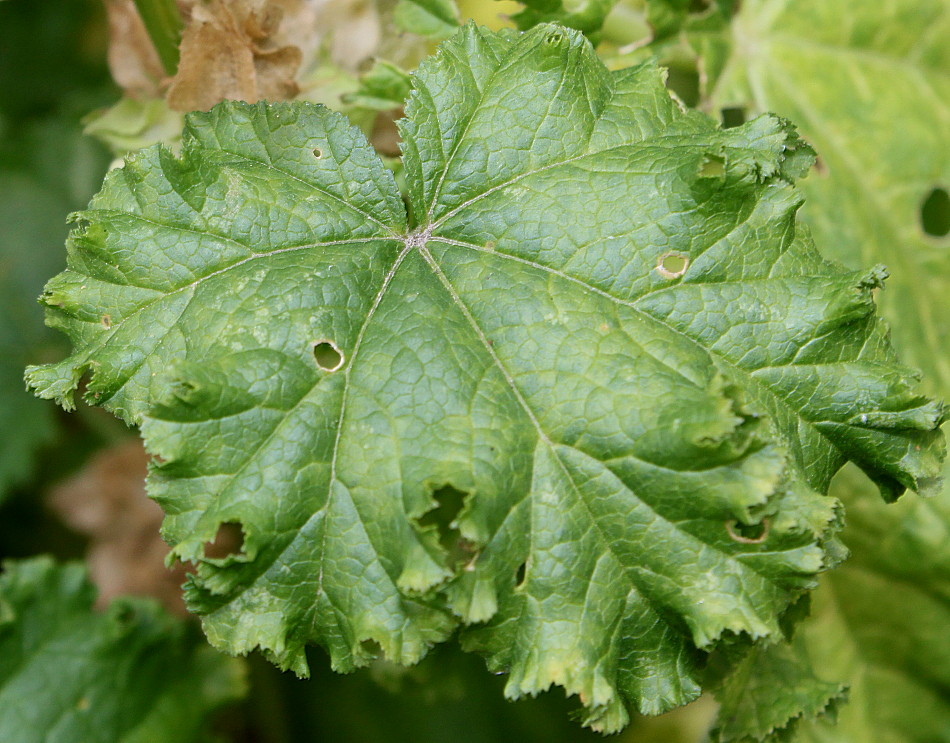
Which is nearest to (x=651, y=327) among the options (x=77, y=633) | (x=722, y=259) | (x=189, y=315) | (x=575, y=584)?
(x=722, y=259)

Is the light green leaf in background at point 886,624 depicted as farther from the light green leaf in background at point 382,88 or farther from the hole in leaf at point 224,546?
the hole in leaf at point 224,546

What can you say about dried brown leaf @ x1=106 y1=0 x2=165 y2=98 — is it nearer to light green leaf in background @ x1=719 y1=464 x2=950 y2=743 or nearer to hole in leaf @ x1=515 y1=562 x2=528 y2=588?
hole in leaf @ x1=515 y1=562 x2=528 y2=588

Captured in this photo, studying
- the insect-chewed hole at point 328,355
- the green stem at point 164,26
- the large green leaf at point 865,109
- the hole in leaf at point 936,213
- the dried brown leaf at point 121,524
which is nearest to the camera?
the insect-chewed hole at point 328,355

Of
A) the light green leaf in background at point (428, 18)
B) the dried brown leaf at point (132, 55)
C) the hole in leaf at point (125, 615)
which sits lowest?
the hole in leaf at point (125, 615)

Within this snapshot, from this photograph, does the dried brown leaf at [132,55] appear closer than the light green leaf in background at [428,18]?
No

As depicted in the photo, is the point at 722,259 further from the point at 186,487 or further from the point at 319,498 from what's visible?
the point at 186,487

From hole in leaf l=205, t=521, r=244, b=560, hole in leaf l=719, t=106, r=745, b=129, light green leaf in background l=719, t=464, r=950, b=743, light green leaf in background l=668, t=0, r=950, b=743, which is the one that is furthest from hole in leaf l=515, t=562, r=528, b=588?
hole in leaf l=719, t=106, r=745, b=129

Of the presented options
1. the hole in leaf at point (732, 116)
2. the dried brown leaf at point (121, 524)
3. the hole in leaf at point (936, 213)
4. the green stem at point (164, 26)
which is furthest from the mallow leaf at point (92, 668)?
the hole in leaf at point (936, 213)
